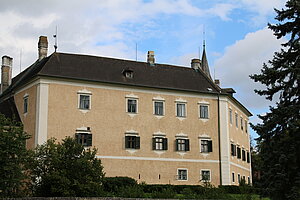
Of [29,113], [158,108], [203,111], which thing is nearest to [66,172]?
[29,113]

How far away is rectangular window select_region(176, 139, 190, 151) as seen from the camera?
4216cm

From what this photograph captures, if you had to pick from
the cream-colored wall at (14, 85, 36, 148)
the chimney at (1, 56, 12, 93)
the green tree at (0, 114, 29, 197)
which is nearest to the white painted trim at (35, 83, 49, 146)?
the cream-colored wall at (14, 85, 36, 148)

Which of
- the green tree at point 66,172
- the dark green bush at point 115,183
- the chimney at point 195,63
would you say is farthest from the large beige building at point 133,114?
the green tree at point 66,172

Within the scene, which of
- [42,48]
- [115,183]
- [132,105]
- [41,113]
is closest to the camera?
[115,183]

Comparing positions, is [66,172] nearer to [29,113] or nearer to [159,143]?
[29,113]

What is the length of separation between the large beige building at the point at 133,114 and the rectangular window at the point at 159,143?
0.27ft

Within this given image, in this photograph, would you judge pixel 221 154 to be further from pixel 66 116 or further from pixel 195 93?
pixel 66 116

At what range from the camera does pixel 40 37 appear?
143 feet

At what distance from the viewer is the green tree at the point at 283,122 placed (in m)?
22.5

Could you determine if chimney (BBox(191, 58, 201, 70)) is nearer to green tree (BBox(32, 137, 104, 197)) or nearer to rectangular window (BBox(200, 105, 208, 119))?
rectangular window (BBox(200, 105, 208, 119))

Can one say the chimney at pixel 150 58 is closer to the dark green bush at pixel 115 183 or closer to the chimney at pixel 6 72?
the chimney at pixel 6 72

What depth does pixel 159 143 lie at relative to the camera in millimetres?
41562

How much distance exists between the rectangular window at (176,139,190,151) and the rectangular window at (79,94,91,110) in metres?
8.26

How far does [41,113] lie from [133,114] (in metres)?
7.56
